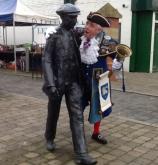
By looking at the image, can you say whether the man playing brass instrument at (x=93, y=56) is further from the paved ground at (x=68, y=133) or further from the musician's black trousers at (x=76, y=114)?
the paved ground at (x=68, y=133)

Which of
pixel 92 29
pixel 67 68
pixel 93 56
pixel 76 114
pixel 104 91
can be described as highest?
pixel 92 29

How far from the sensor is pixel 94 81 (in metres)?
5.06

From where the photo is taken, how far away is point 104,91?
5238 mm

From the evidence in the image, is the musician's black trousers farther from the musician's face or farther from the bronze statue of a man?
the musician's face

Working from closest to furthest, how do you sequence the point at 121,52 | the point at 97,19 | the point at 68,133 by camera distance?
the point at 97,19 < the point at 121,52 < the point at 68,133

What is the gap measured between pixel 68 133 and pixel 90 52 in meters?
1.52

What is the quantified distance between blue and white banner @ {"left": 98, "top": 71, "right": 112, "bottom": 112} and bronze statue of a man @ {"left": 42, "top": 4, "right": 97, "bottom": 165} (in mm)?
405

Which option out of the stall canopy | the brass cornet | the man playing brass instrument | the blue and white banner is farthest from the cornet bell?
the stall canopy

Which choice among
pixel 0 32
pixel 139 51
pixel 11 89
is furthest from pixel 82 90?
pixel 0 32

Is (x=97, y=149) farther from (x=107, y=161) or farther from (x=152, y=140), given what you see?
(x=152, y=140)

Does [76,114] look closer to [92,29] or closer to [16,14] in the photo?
[92,29]

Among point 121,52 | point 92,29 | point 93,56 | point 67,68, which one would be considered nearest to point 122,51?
point 121,52

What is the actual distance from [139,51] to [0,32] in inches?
276

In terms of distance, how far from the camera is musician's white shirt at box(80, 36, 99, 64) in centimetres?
490
